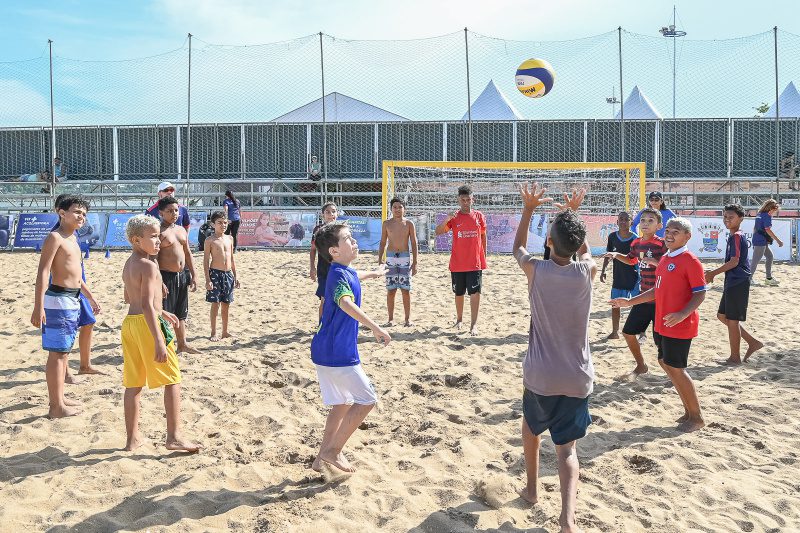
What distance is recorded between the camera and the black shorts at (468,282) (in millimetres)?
6926

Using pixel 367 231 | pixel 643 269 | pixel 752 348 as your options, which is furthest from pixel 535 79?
pixel 752 348

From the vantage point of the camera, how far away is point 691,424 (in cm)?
410

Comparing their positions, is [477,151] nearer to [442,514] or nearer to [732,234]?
[732,234]

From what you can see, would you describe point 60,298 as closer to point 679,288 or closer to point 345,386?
point 345,386

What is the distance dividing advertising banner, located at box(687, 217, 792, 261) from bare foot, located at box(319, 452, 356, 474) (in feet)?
38.4

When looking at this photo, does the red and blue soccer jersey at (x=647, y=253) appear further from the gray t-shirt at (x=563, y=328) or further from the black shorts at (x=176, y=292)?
the black shorts at (x=176, y=292)

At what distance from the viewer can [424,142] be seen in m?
18.3

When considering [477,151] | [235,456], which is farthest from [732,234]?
[477,151]

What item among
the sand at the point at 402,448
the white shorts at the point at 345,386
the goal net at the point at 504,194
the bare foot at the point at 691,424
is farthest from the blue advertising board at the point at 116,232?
the bare foot at the point at 691,424

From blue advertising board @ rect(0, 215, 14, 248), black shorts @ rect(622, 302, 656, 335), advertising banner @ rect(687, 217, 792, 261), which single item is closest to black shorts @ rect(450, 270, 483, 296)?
black shorts @ rect(622, 302, 656, 335)

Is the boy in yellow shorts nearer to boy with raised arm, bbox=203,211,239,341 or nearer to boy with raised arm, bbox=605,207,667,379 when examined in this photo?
boy with raised arm, bbox=203,211,239,341

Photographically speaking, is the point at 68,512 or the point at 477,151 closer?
the point at 68,512

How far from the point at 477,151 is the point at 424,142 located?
5.50ft

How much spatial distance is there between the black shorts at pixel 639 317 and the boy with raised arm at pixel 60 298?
415cm
